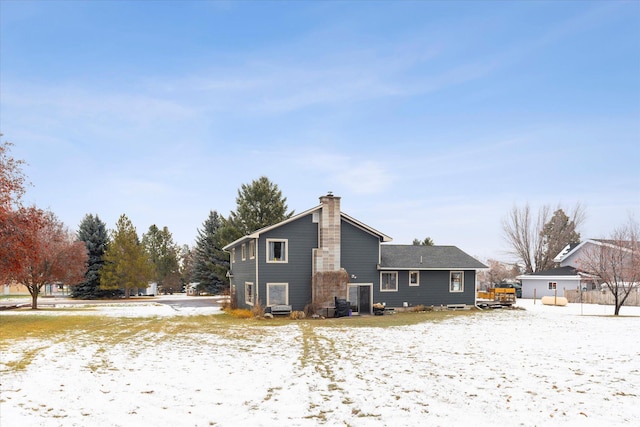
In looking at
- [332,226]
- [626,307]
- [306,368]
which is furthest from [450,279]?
[306,368]

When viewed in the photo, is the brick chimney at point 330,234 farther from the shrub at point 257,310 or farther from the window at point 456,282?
the window at point 456,282

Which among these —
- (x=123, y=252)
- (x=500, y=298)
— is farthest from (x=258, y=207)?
(x=500, y=298)

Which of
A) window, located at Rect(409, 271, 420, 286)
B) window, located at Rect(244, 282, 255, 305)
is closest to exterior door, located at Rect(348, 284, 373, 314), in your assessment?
window, located at Rect(409, 271, 420, 286)

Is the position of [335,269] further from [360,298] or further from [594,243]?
[594,243]

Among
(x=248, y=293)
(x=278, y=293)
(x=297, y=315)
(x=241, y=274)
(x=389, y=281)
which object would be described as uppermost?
(x=241, y=274)

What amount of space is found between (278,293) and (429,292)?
12516 millimetres

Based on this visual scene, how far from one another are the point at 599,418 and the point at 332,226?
2421 centimetres

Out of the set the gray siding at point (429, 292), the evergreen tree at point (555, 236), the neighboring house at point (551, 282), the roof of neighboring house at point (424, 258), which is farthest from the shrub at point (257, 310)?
the evergreen tree at point (555, 236)

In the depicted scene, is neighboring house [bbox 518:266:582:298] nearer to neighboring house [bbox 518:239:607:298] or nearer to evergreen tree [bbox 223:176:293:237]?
neighboring house [bbox 518:239:607:298]

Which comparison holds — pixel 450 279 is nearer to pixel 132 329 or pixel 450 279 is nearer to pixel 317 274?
pixel 317 274

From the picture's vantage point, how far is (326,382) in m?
12.7

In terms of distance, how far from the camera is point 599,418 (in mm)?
9898

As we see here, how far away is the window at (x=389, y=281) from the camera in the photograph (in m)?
36.2

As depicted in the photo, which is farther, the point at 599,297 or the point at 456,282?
the point at 599,297
